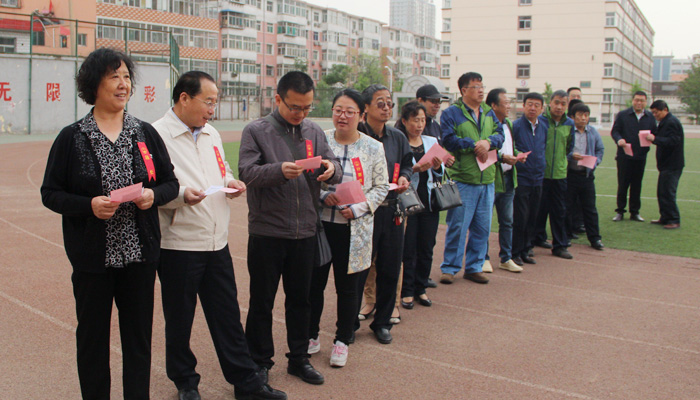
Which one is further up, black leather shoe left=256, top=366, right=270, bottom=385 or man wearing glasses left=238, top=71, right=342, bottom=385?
man wearing glasses left=238, top=71, right=342, bottom=385

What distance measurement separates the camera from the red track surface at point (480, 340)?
417 cm

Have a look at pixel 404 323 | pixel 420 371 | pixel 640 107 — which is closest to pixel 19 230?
pixel 404 323

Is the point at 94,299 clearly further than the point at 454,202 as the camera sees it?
No

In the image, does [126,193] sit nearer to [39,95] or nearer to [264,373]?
[264,373]

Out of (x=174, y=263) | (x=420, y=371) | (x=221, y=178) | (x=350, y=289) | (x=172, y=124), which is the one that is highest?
(x=172, y=124)

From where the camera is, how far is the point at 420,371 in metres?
4.46

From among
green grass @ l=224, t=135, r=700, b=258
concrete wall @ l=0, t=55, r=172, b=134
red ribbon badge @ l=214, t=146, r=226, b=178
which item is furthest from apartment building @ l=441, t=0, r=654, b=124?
red ribbon badge @ l=214, t=146, r=226, b=178

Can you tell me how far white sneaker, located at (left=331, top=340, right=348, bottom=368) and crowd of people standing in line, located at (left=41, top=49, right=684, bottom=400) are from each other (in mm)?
10

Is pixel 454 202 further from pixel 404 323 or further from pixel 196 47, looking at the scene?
pixel 196 47

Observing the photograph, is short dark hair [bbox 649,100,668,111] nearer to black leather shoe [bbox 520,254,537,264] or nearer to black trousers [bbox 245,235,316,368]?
black leather shoe [bbox 520,254,537,264]

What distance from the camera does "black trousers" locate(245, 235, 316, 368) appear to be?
13.4 ft

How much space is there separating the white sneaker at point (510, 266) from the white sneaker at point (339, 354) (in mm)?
3509

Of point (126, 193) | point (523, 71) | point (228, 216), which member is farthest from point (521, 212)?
point (523, 71)

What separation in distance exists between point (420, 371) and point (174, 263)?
1.90 meters
